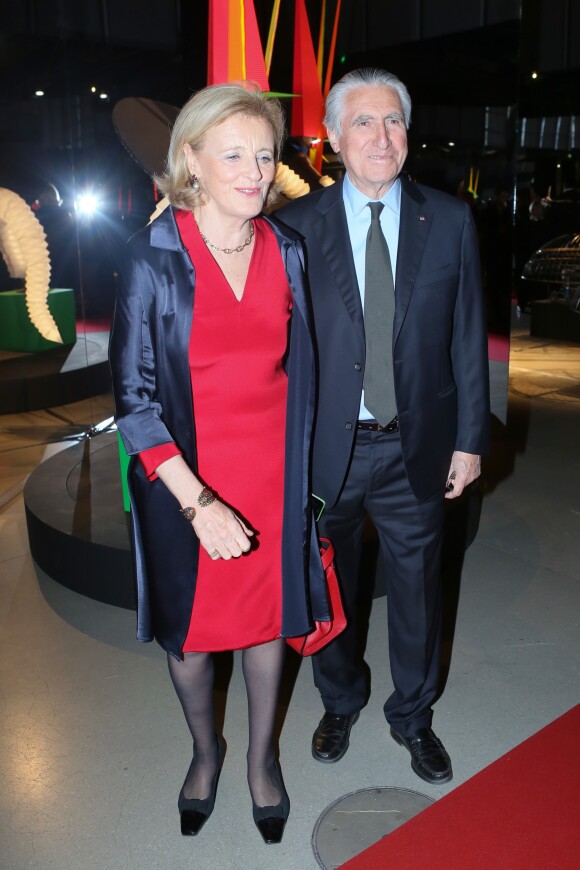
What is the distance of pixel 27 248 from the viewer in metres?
5.17

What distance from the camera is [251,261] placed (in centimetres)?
170

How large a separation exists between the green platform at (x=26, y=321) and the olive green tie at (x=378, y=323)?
5.33m

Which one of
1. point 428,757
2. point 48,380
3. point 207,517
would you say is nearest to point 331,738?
point 428,757

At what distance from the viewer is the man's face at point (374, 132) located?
177 cm

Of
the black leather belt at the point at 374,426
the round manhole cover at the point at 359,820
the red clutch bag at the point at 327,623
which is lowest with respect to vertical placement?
the round manhole cover at the point at 359,820

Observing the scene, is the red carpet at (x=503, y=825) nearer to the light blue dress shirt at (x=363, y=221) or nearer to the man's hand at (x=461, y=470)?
the man's hand at (x=461, y=470)

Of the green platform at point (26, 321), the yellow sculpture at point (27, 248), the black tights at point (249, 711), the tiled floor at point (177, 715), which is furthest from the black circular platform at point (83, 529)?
the green platform at point (26, 321)

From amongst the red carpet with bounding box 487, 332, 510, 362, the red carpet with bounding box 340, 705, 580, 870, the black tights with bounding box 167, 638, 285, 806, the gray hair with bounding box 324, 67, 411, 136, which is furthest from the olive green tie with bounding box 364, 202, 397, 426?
the red carpet with bounding box 487, 332, 510, 362

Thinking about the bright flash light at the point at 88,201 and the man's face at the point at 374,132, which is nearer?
the man's face at the point at 374,132

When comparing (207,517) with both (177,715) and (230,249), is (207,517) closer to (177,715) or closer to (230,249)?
(230,249)

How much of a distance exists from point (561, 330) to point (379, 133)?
7.21m

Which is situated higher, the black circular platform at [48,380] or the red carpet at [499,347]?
the red carpet at [499,347]

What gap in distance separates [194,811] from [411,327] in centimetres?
124

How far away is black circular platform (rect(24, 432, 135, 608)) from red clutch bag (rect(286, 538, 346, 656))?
1.15 m
